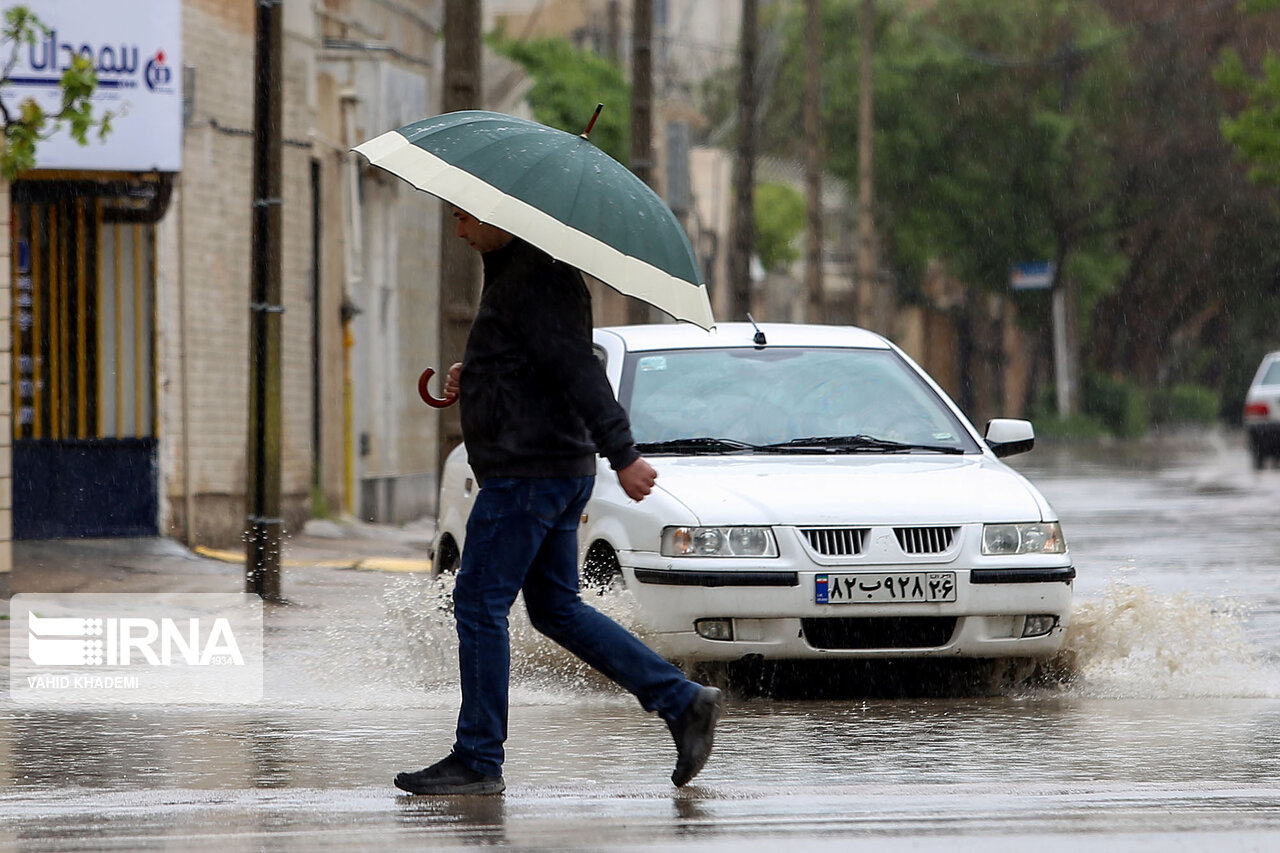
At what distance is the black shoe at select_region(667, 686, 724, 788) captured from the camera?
655 centimetres

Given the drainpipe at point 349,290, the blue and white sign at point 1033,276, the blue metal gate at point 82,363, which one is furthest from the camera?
the blue and white sign at point 1033,276

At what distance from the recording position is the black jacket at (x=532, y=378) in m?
6.47

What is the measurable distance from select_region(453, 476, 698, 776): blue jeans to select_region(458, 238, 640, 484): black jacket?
73 millimetres

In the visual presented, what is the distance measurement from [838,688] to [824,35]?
56.8 meters

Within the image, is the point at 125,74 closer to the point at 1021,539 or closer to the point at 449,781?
the point at 1021,539

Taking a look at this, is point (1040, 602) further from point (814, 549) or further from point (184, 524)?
point (184, 524)

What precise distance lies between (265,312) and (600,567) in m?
4.53

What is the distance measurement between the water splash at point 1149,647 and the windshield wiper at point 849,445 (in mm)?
886

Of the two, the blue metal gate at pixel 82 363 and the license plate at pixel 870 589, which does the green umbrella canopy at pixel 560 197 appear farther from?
the blue metal gate at pixel 82 363

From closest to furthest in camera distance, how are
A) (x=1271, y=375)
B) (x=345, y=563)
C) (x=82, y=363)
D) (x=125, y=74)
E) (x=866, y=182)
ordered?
1. (x=125, y=74)
2. (x=82, y=363)
3. (x=345, y=563)
4. (x=1271, y=375)
5. (x=866, y=182)

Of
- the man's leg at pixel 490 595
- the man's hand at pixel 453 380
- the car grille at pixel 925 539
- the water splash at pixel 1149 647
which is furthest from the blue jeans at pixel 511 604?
the water splash at pixel 1149 647

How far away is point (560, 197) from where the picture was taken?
6.64 metres

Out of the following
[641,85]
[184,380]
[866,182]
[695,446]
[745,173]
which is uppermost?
[866,182]

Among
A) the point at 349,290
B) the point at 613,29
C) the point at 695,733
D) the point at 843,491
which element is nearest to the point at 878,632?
the point at 843,491
